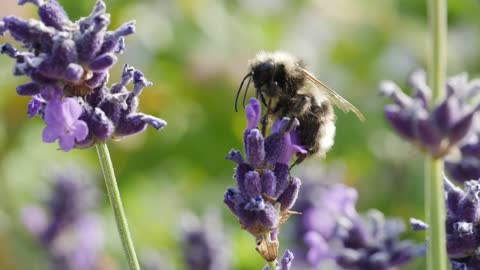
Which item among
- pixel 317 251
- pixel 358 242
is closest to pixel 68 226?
pixel 317 251

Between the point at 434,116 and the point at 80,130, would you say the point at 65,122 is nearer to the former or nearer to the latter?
the point at 80,130

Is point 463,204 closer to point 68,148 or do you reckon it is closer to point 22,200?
point 68,148

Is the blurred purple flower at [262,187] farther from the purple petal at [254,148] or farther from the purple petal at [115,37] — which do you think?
the purple petal at [115,37]

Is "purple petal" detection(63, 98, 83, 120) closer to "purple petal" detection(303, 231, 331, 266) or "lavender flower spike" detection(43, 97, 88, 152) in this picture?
"lavender flower spike" detection(43, 97, 88, 152)

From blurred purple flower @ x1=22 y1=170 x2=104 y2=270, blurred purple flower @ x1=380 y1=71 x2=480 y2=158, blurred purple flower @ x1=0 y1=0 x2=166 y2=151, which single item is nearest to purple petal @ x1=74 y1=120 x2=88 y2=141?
blurred purple flower @ x1=0 y1=0 x2=166 y2=151

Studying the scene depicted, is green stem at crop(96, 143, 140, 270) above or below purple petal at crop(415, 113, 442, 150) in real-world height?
below

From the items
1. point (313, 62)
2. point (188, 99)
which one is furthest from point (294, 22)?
point (188, 99)
